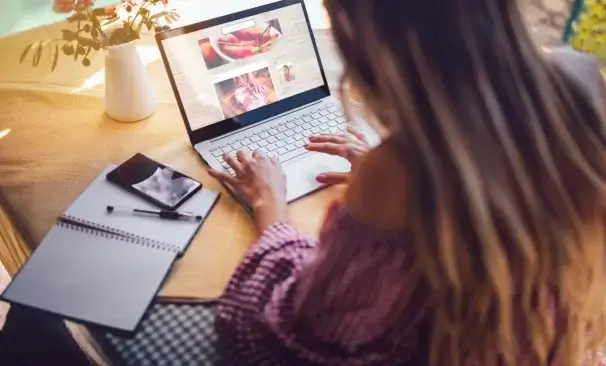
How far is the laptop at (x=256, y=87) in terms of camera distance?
107 cm

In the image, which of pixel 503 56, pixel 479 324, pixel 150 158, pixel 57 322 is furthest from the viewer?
pixel 150 158

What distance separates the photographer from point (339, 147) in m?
1.04

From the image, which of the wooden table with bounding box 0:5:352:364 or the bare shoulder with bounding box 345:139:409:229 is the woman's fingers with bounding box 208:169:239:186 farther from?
the bare shoulder with bounding box 345:139:409:229

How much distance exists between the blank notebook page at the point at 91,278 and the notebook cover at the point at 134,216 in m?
0.02

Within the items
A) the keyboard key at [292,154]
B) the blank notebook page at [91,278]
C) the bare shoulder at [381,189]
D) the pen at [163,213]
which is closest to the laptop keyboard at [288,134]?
the keyboard key at [292,154]

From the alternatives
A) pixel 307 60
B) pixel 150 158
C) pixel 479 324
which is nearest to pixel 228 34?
pixel 307 60

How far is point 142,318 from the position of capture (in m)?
0.82

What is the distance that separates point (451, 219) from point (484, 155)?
0.07 meters

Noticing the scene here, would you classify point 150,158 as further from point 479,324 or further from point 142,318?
point 479,324

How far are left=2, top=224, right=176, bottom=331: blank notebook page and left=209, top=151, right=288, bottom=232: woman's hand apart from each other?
0.48 ft

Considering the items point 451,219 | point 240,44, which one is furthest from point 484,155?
point 240,44

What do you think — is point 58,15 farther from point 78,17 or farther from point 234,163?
point 234,163

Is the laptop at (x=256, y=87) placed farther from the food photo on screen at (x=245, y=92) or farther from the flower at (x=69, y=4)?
the flower at (x=69, y=4)

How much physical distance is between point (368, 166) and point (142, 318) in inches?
13.9
